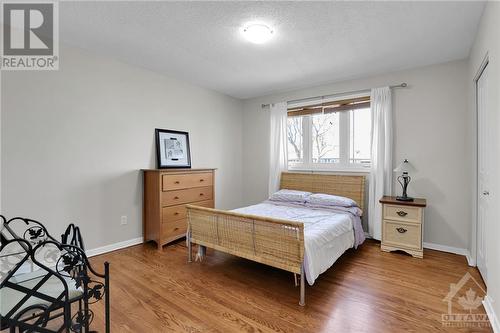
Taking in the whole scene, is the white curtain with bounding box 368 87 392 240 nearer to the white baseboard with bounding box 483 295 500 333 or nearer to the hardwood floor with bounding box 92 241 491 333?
the hardwood floor with bounding box 92 241 491 333

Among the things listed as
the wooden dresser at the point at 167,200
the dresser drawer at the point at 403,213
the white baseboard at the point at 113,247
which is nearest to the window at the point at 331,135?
the dresser drawer at the point at 403,213

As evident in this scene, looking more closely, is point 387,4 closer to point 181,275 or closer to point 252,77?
point 252,77

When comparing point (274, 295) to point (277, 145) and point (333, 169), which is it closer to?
point (333, 169)

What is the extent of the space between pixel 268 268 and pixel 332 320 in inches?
39.6

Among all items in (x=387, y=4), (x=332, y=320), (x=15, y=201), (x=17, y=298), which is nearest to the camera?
(x=17, y=298)

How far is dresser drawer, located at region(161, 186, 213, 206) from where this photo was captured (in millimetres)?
3426

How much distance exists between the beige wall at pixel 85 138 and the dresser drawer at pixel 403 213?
10.5 ft

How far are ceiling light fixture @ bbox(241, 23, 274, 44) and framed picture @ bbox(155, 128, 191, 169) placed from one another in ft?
6.47

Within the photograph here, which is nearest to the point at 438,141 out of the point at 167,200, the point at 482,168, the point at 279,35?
the point at 482,168

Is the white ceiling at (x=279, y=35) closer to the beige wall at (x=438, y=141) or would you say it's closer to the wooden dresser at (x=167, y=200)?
the beige wall at (x=438, y=141)

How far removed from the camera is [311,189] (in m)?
4.23

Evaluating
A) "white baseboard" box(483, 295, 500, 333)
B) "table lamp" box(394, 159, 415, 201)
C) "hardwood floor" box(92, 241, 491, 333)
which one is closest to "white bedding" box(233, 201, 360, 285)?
"hardwood floor" box(92, 241, 491, 333)

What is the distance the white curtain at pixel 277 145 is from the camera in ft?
15.2

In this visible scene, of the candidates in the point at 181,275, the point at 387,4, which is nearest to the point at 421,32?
the point at 387,4
